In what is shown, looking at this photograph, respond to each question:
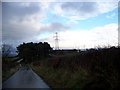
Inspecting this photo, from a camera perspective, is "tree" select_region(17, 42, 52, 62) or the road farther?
"tree" select_region(17, 42, 52, 62)

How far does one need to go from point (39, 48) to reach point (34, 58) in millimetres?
6616

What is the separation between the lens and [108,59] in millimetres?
14336

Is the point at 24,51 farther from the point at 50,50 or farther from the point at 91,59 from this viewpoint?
the point at 91,59

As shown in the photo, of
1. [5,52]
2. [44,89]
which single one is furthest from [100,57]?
[5,52]

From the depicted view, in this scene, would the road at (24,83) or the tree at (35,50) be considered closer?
the road at (24,83)

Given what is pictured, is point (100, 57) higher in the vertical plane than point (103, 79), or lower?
higher

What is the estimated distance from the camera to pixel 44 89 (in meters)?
17.4

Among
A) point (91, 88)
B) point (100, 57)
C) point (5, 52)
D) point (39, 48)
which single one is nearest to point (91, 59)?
point (100, 57)

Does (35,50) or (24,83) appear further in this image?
(35,50)

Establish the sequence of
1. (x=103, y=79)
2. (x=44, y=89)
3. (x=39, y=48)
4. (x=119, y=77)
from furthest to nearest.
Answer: (x=39, y=48) < (x=44, y=89) < (x=103, y=79) < (x=119, y=77)

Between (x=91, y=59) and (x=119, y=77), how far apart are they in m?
5.28

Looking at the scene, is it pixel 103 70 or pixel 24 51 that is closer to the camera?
→ pixel 103 70

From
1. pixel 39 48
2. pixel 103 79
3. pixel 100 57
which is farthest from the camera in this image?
pixel 39 48

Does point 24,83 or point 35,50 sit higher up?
point 35,50
